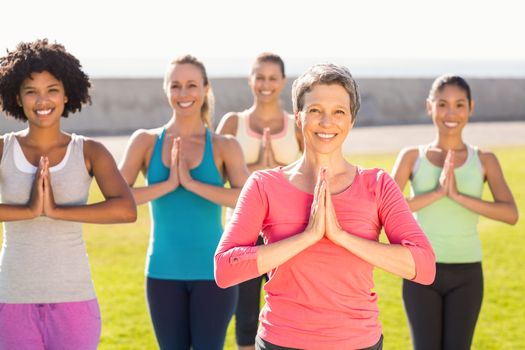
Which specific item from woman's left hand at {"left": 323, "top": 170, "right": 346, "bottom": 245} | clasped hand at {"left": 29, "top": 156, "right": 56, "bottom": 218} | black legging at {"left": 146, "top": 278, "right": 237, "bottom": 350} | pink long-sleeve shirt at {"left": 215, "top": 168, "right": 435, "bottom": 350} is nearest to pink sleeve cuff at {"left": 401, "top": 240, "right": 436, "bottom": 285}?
pink long-sleeve shirt at {"left": 215, "top": 168, "right": 435, "bottom": 350}

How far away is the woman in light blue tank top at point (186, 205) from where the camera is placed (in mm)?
4902

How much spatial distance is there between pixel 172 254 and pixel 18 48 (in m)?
1.43

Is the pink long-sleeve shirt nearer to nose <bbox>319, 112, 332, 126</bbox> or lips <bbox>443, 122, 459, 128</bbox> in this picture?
nose <bbox>319, 112, 332, 126</bbox>

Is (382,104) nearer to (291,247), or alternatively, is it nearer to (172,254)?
(172,254)

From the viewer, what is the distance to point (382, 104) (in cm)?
3012

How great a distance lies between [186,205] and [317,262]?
2097 mm

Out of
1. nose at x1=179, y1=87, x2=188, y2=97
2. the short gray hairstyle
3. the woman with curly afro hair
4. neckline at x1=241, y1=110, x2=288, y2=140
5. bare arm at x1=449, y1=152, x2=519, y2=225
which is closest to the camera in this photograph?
the short gray hairstyle

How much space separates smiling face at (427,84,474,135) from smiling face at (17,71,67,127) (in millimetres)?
2357

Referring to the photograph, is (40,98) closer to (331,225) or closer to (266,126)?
(331,225)

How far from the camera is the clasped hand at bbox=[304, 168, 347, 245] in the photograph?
306 cm

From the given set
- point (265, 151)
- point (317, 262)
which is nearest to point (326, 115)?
point (317, 262)

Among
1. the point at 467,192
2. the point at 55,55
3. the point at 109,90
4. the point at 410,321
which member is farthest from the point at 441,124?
the point at 109,90

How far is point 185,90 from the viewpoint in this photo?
545cm

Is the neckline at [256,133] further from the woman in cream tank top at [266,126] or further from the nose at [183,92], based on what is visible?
the nose at [183,92]
